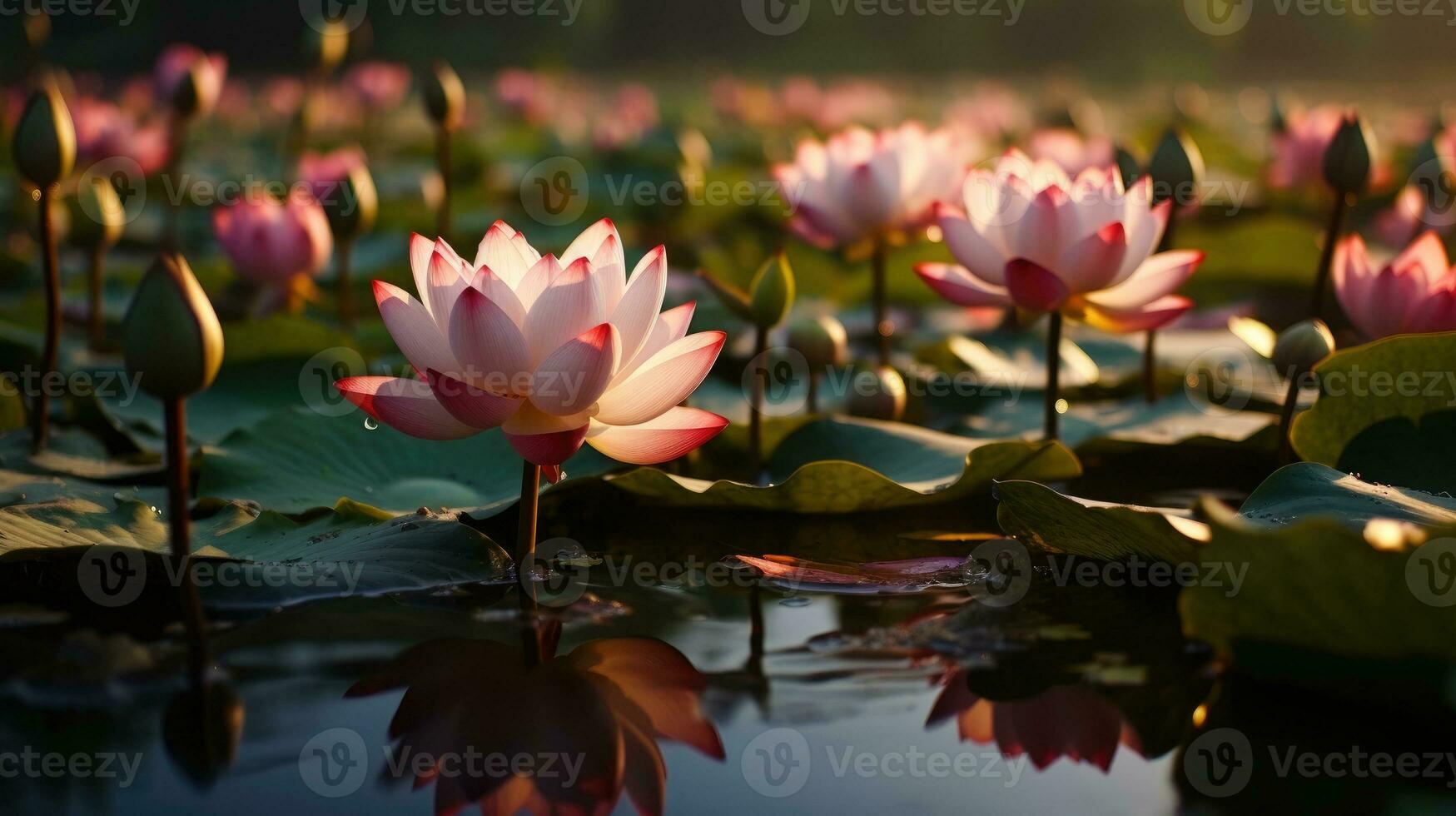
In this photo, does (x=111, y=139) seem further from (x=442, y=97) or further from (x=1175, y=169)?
(x=1175, y=169)

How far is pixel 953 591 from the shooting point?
122 centimetres

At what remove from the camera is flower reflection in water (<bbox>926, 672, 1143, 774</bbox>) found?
923 millimetres

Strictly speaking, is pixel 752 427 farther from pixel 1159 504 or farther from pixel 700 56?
pixel 700 56

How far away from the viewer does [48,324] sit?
1664 millimetres

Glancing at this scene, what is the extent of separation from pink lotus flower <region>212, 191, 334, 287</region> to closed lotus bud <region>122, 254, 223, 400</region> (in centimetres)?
146

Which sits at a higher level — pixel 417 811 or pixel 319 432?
pixel 319 432

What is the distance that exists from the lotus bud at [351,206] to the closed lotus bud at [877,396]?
1.07 metres

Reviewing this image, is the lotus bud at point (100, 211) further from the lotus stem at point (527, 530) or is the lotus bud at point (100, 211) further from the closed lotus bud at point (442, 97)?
the lotus stem at point (527, 530)

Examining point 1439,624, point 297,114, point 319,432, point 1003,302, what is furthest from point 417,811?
point 297,114

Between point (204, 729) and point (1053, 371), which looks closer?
point (204, 729)

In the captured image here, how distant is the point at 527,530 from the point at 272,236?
145 centimetres

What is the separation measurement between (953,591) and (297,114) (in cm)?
309

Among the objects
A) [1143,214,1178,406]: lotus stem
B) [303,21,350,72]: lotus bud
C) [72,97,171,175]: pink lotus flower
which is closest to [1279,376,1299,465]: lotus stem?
[1143,214,1178,406]: lotus stem

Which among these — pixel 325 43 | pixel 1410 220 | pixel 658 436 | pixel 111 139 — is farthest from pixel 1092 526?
pixel 111 139
